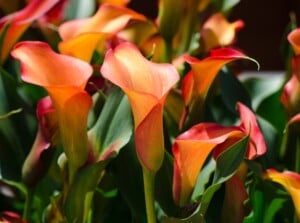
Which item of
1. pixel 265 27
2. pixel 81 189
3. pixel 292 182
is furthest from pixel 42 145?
pixel 265 27

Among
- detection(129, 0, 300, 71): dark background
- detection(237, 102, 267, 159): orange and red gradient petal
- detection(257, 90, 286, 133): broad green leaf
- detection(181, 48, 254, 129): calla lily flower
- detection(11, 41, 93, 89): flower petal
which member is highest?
detection(11, 41, 93, 89): flower petal

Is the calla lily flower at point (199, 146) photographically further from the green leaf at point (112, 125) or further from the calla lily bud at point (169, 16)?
the calla lily bud at point (169, 16)

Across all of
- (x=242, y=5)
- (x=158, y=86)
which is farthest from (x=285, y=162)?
(x=242, y=5)

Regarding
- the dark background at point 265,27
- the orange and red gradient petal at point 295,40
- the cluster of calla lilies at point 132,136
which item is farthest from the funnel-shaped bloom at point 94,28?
the dark background at point 265,27

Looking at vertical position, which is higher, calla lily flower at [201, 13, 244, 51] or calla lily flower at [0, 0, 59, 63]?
calla lily flower at [0, 0, 59, 63]

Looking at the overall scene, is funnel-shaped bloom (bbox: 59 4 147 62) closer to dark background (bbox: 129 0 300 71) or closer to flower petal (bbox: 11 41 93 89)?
flower petal (bbox: 11 41 93 89)

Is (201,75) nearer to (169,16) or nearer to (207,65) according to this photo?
(207,65)

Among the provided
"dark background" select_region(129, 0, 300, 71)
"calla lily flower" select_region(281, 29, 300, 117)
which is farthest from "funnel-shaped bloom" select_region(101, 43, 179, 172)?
"dark background" select_region(129, 0, 300, 71)
